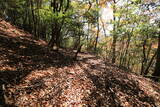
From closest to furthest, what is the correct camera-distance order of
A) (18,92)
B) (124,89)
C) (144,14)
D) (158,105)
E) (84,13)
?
(18,92) → (158,105) → (124,89) → (144,14) → (84,13)

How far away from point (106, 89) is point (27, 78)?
3414 millimetres

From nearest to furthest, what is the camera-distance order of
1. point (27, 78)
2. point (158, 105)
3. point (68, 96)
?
1. point (68, 96)
2. point (27, 78)
3. point (158, 105)

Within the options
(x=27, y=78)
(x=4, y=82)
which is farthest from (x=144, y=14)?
(x=4, y=82)

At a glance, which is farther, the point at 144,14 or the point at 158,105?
the point at 144,14

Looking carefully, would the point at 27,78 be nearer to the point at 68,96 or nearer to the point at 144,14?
the point at 68,96

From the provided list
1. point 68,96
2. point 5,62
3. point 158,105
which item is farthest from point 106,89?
point 5,62

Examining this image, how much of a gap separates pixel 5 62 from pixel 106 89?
4752 mm

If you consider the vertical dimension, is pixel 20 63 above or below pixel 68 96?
above

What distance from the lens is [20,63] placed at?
237 inches

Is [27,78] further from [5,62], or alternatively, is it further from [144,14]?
[144,14]

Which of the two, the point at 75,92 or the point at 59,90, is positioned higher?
the point at 59,90

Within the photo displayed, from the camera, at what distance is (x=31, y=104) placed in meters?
3.69

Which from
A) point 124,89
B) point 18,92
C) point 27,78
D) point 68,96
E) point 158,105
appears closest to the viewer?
point 18,92

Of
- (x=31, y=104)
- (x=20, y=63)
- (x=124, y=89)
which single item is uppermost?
(x=20, y=63)
